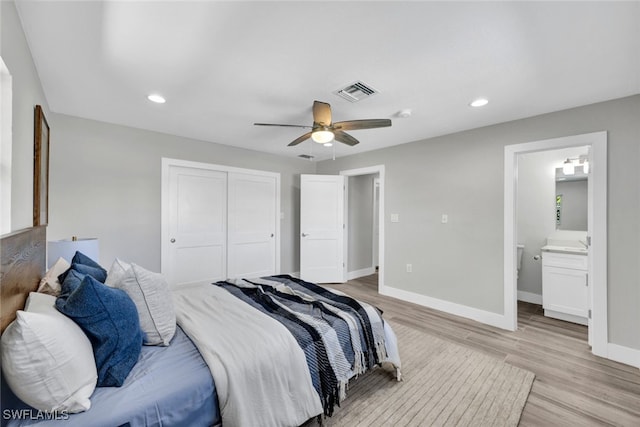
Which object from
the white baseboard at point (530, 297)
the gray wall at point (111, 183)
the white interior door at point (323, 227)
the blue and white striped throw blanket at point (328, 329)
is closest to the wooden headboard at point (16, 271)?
the blue and white striped throw blanket at point (328, 329)

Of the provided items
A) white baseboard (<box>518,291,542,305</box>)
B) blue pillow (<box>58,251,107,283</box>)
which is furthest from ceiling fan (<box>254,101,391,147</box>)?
white baseboard (<box>518,291,542,305</box>)

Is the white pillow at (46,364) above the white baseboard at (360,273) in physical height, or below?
above

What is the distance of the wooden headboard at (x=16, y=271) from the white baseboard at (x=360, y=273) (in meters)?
4.43

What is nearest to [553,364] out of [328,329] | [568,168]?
[328,329]

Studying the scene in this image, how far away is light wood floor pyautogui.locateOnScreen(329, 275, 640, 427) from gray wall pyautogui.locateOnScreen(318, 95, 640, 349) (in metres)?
0.32

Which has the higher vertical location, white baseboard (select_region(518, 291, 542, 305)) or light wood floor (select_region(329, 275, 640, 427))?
white baseboard (select_region(518, 291, 542, 305))

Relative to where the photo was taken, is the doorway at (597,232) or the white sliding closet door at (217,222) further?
the white sliding closet door at (217,222)

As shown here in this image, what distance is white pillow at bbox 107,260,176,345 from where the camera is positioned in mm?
1410

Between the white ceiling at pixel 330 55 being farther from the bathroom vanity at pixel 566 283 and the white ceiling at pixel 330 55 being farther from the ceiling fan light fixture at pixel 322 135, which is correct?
the bathroom vanity at pixel 566 283

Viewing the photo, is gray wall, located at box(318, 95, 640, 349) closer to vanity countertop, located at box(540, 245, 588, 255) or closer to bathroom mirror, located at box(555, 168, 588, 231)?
vanity countertop, located at box(540, 245, 588, 255)

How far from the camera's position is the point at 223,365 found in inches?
49.7

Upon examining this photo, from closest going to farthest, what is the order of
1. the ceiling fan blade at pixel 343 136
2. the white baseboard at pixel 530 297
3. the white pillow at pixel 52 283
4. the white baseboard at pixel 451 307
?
the white pillow at pixel 52 283, the ceiling fan blade at pixel 343 136, the white baseboard at pixel 451 307, the white baseboard at pixel 530 297

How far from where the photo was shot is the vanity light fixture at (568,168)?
11.9ft

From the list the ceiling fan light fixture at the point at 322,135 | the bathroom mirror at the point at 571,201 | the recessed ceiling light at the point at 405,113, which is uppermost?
the recessed ceiling light at the point at 405,113
